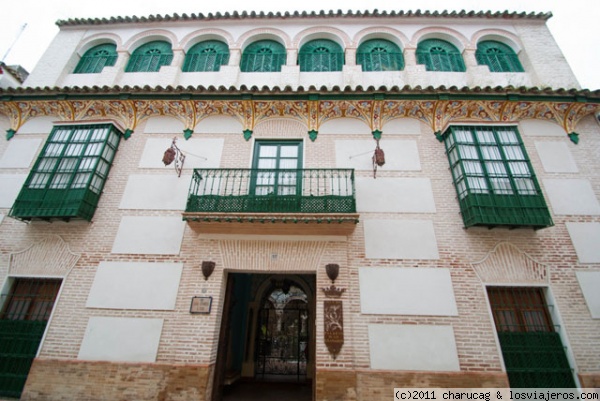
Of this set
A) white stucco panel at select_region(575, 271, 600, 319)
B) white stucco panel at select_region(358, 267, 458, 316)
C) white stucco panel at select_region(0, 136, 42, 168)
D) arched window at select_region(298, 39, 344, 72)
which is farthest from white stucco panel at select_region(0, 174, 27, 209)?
white stucco panel at select_region(575, 271, 600, 319)

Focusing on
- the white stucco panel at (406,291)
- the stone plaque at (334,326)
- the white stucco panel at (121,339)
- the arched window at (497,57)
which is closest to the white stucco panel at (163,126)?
the white stucco panel at (121,339)

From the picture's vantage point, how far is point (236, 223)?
5676mm

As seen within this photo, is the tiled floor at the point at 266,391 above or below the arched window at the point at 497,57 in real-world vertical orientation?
below

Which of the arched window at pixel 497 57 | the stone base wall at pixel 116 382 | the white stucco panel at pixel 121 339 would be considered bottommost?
the stone base wall at pixel 116 382

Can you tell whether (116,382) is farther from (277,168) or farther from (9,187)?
(9,187)

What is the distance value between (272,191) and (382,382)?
4147 millimetres

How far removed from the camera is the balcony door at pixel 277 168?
6.17 m

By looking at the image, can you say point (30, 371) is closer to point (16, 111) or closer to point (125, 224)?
point (125, 224)

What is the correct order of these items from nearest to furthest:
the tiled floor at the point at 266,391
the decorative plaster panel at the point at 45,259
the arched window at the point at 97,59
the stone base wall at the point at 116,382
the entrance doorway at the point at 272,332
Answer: the stone base wall at the point at 116,382
the decorative plaster panel at the point at 45,259
the tiled floor at the point at 266,391
the entrance doorway at the point at 272,332
the arched window at the point at 97,59

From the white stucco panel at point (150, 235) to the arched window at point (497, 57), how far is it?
9410 millimetres

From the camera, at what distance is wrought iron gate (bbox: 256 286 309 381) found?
8.30 metres

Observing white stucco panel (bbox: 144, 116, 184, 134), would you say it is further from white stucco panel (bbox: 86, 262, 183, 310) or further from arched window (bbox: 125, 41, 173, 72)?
white stucco panel (bbox: 86, 262, 183, 310)

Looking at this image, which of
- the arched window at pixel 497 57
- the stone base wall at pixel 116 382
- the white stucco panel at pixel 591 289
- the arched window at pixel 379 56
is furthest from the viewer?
the arched window at pixel 379 56

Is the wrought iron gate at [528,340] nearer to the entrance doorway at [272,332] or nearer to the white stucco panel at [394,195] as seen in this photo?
the white stucco panel at [394,195]
